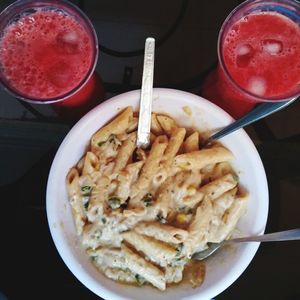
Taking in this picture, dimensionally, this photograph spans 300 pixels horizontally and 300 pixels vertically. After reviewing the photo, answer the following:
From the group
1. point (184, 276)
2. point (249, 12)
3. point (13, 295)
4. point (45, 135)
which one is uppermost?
point (249, 12)

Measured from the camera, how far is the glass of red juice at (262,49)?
1049mm

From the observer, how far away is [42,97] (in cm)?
103

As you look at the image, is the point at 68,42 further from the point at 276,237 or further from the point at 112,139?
the point at 276,237

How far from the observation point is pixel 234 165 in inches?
44.4

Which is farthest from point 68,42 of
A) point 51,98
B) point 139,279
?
point 139,279

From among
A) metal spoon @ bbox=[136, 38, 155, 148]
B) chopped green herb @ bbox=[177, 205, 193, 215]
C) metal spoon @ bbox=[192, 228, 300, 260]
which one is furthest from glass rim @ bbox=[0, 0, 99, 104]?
metal spoon @ bbox=[192, 228, 300, 260]

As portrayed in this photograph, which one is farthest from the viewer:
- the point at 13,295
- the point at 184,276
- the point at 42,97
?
the point at 13,295

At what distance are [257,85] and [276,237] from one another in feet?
0.98

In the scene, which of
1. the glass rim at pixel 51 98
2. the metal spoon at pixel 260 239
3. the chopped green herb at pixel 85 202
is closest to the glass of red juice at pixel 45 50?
the glass rim at pixel 51 98

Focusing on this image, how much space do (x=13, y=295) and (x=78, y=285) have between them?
154 mm

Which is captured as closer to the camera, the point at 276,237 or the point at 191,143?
the point at 276,237

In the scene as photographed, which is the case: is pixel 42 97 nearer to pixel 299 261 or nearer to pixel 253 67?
pixel 253 67

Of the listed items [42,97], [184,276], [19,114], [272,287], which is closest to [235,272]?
[184,276]

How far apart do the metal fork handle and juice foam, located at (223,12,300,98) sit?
266mm
